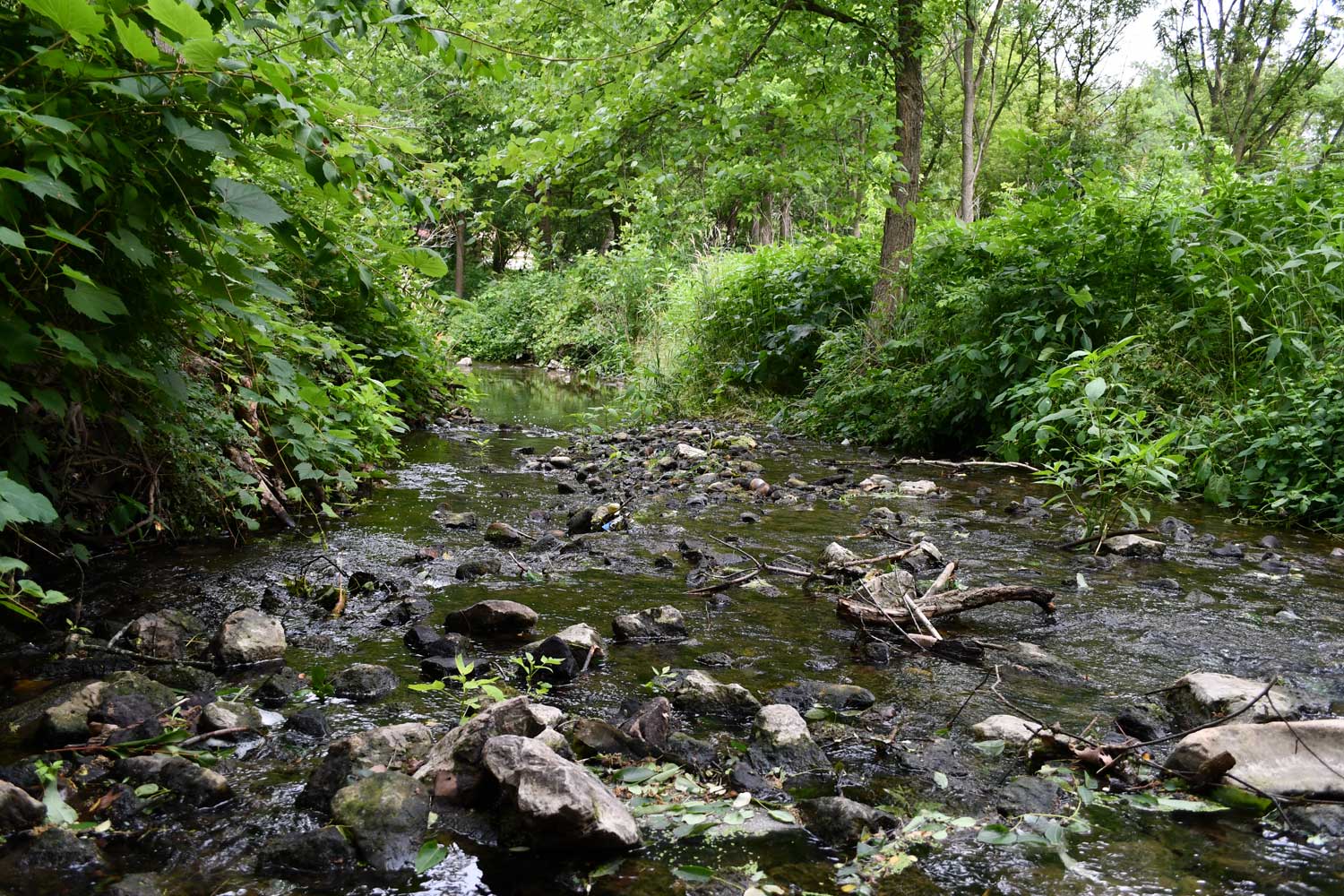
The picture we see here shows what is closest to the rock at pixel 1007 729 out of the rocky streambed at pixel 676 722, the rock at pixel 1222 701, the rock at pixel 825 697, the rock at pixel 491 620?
the rocky streambed at pixel 676 722

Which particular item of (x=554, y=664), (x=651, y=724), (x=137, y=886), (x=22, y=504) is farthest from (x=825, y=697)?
(x=22, y=504)

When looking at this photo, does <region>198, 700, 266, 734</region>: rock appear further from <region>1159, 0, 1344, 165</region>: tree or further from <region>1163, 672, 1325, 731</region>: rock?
<region>1159, 0, 1344, 165</region>: tree

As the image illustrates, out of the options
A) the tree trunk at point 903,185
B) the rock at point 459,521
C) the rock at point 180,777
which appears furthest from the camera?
the tree trunk at point 903,185

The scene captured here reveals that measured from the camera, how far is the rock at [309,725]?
225 centimetres

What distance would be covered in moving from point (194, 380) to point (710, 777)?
2.99 m

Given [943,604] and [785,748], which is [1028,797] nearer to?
[785,748]

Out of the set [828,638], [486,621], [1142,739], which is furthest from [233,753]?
[1142,739]

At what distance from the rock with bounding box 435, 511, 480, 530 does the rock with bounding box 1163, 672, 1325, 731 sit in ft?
11.7

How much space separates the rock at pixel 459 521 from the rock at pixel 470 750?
8.95 feet

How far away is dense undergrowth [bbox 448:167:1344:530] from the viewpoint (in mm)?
5410

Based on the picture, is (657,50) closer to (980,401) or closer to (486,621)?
(980,401)

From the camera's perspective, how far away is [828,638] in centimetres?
321

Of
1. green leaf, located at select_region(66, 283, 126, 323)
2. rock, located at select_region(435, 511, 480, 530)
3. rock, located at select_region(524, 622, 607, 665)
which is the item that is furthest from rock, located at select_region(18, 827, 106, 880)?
rock, located at select_region(435, 511, 480, 530)

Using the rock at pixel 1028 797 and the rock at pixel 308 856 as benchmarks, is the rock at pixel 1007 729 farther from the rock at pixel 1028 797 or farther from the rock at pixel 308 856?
the rock at pixel 308 856
